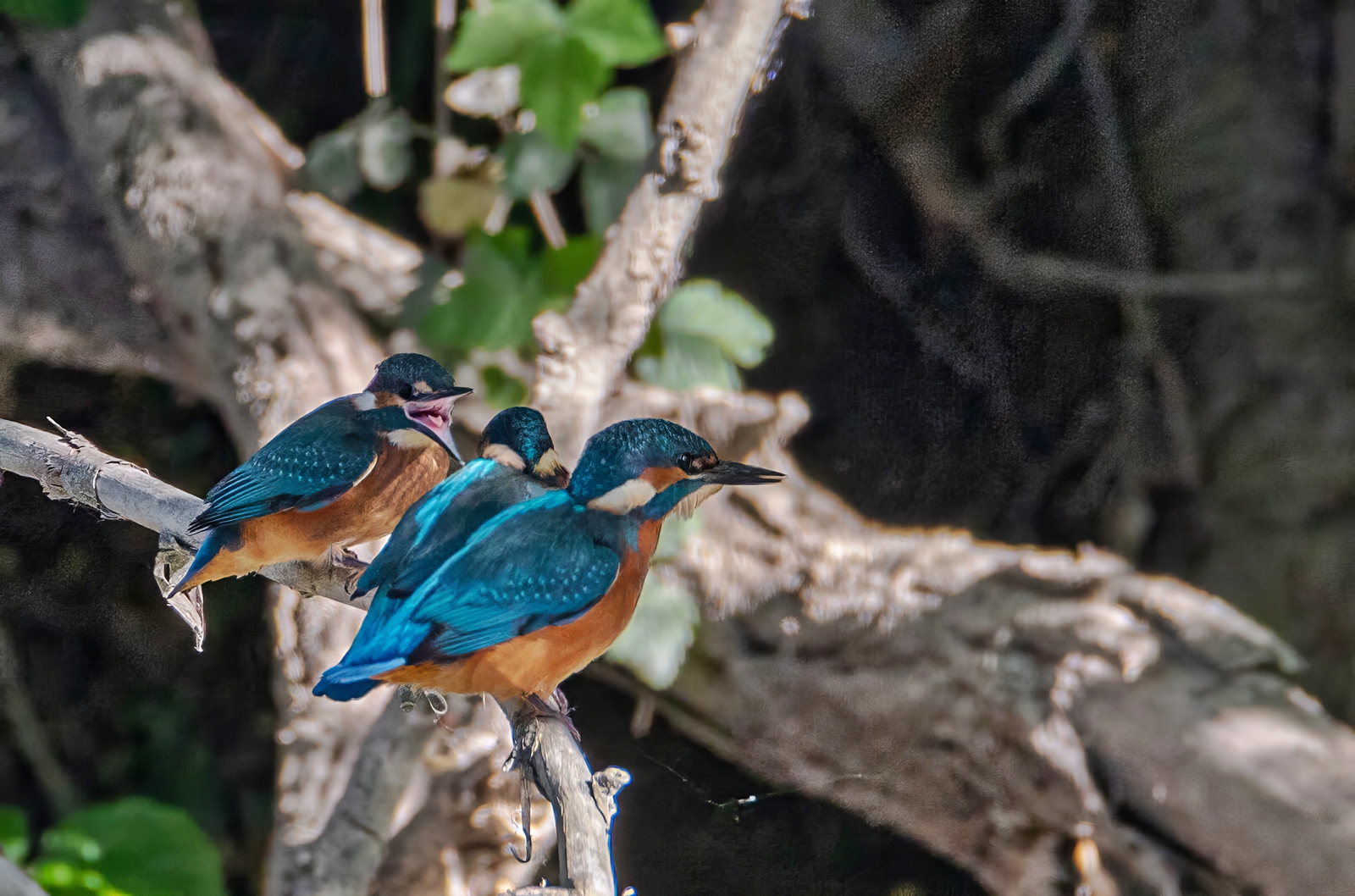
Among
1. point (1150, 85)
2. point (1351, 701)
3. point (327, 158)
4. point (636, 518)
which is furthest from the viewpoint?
point (327, 158)

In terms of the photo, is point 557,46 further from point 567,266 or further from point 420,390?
point 420,390

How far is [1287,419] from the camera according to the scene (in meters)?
1.23

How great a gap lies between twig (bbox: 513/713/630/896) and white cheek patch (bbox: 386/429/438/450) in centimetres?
Answer: 18

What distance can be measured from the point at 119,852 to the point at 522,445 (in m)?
0.74

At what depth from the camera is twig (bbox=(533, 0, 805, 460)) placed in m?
1.17

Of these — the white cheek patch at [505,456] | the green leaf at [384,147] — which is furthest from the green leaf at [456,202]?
the white cheek patch at [505,456]

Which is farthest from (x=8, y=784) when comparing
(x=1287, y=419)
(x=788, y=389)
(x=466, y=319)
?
(x=1287, y=419)

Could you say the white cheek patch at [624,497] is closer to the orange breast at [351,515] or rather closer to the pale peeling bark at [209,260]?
the orange breast at [351,515]

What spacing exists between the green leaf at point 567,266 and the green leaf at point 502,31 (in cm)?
23

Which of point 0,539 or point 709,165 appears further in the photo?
point 709,165

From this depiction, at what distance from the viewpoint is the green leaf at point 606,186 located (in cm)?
133

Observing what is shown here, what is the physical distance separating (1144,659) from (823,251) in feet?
1.96

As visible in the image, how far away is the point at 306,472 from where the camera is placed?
0.61 meters

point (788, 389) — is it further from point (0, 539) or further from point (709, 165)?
point (0, 539)
